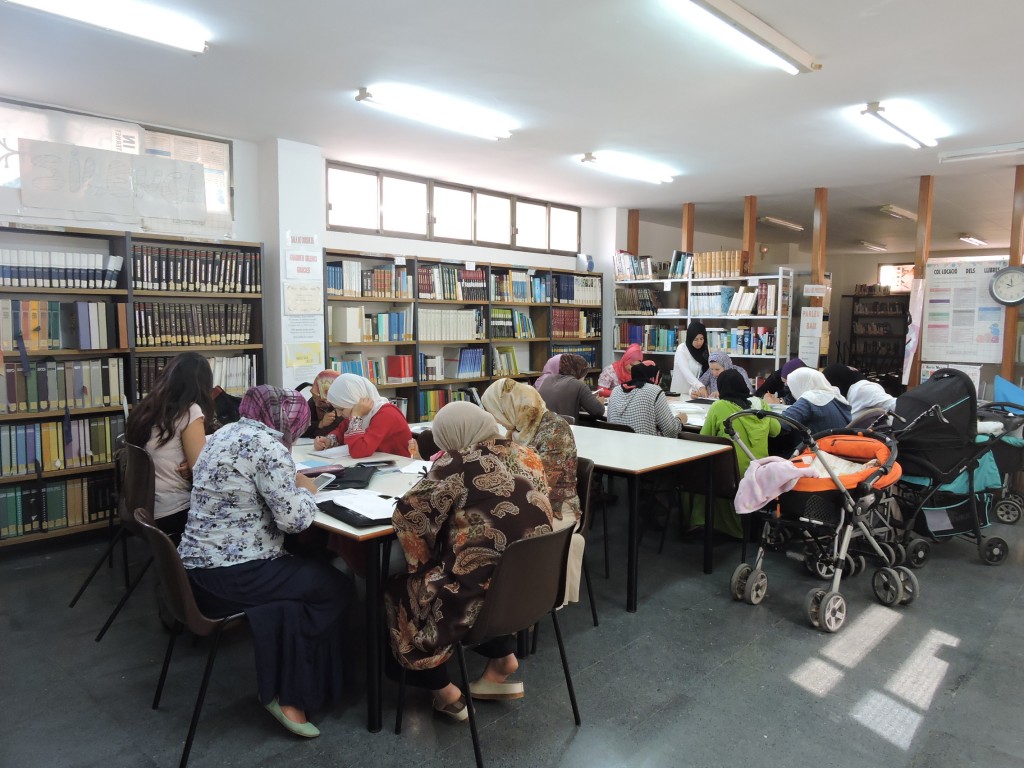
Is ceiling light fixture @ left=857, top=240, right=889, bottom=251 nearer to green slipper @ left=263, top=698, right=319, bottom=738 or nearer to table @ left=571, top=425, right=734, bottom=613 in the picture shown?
table @ left=571, top=425, right=734, bottom=613

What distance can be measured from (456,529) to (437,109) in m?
3.38

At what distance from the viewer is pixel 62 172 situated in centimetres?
454

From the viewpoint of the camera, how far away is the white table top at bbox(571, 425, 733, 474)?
11.3ft

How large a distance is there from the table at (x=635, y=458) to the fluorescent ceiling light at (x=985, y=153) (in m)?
3.86

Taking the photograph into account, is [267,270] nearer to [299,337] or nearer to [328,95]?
[299,337]

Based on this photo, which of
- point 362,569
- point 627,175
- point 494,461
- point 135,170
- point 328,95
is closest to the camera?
point 494,461

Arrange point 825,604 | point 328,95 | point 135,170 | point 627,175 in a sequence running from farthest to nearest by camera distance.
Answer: point 627,175 → point 135,170 → point 328,95 → point 825,604

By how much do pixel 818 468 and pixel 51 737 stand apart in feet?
Result: 11.6

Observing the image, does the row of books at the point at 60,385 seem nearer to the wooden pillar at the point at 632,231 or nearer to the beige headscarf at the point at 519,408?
the beige headscarf at the point at 519,408

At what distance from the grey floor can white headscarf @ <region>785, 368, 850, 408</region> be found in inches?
47.1

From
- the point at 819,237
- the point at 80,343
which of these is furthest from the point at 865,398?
the point at 80,343

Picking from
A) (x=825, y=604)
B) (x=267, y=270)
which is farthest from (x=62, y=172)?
(x=825, y=604)

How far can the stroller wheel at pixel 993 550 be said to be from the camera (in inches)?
166

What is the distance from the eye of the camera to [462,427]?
235 cm
